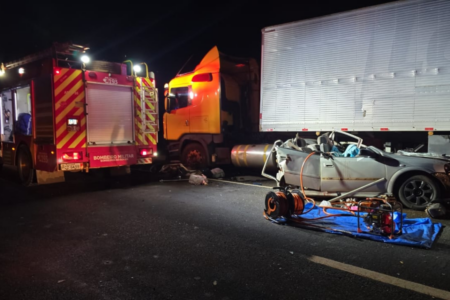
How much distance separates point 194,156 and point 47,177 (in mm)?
4601

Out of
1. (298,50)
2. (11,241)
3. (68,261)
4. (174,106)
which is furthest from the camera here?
(174,106)

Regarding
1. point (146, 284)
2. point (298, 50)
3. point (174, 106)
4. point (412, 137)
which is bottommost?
point (146, 284)

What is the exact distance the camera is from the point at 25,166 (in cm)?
898

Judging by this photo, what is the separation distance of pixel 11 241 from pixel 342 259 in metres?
4.48

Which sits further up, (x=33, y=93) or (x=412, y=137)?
(x=33, y=93)

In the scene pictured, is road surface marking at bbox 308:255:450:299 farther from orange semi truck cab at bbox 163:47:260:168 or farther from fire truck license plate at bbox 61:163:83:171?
orange semi truck cab at bbox 163:47:260:168

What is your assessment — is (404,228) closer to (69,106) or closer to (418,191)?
(418,191)

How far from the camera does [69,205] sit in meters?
6.75

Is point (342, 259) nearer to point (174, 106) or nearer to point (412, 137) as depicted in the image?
point (412, 137)

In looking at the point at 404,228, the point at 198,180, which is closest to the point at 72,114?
the point at 198,180

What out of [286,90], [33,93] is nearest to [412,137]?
[286,90]

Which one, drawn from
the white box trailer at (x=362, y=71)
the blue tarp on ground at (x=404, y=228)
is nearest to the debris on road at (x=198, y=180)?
the white box trailer at (x=362, y=71)

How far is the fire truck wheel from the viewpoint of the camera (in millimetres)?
8672

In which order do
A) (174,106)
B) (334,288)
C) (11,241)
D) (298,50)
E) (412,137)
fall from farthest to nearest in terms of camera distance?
1. (174,106)
2. (298,50)
3. (412,137)
4. (11,241)
5. (334,288)
